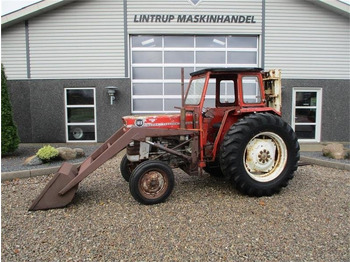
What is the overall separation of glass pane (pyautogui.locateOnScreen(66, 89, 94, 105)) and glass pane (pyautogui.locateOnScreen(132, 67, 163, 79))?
68.4 inches

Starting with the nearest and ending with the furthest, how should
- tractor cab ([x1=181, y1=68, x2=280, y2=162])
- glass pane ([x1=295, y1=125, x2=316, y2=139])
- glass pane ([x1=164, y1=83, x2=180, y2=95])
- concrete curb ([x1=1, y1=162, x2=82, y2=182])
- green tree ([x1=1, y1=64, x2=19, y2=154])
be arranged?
1. tractor cab ([x1=181, y1=68, x2=280, y2=162])
2. concrete curb ([x1=1, y1=162, x2=82, y2=182])
3. green tree ([x1=1, y1=64, x2=19, y2=154])
4. glass pane ([x1=164, y1=83, x2=180, y2=95])
5. glass pane ([x1=295, y1=125, x2=316, y2=139])

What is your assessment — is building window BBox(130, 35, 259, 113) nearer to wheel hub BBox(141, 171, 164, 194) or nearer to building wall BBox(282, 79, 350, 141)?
building wall BBox(282, 79, 350, 141)

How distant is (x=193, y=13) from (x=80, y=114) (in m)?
5.59

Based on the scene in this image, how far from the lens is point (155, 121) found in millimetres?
4809

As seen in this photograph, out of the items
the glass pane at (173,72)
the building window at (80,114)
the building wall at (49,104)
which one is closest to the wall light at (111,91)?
the building wall at (49,104)

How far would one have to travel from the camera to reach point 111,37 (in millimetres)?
10047

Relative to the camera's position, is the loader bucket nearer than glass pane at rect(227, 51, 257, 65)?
Yes

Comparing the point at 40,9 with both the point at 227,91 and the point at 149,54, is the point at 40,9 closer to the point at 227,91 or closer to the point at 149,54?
the point at 149,54

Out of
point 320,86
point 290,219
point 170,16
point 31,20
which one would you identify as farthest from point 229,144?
point 31,20

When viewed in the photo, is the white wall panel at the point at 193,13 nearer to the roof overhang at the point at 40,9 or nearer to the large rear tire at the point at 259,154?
the roof overhang at the point at 40,9

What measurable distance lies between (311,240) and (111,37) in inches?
360

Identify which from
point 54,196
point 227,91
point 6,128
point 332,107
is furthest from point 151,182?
point 332,107

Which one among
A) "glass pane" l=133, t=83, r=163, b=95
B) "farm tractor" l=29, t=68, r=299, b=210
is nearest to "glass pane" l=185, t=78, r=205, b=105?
"farm tractor" l=29, t=68, r=299, b=210

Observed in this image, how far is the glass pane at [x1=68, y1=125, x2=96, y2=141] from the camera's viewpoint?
10.3 m
